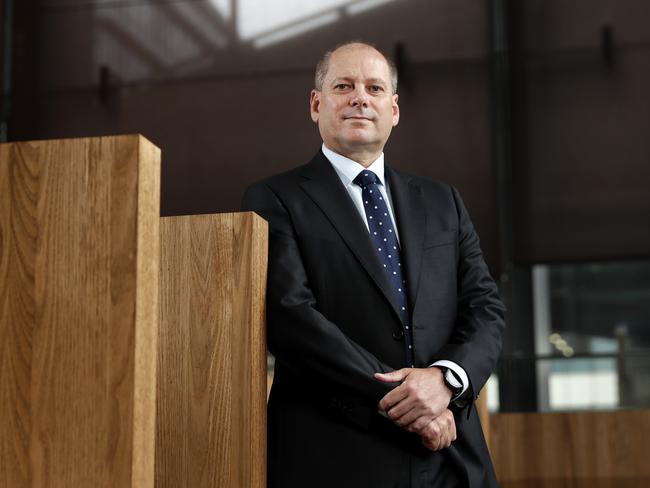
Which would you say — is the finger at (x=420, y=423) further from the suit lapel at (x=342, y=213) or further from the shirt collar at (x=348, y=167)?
the shirt collar at (x=348, y=167)

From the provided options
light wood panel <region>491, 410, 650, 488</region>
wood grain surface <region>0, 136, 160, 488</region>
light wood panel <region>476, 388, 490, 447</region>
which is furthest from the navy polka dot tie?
light wood panel <region>491, 410, 650, 488</region>

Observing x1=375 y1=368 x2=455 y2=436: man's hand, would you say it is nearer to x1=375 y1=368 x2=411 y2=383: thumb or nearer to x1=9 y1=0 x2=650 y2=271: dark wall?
x1=375 y1=368 x2=411 y2=383: thumb

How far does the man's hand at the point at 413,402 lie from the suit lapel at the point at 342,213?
0.38 ft

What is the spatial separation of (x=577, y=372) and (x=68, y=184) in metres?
3.47

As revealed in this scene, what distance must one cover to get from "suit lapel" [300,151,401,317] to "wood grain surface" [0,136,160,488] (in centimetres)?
48

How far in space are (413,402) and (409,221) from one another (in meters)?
0.33

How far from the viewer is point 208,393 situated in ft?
4.69

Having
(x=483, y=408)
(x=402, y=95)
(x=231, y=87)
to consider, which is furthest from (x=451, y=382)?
(x=231, y=87)

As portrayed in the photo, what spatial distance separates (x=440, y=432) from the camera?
55.9 inches

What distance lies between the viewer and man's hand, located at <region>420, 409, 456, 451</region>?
1.41m

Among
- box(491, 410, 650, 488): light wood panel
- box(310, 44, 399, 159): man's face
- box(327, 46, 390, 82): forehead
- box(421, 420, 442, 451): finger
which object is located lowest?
box(491, 410, 650, 488): light wood panel

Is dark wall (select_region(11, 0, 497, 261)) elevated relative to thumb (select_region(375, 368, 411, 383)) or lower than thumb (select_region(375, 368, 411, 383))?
elevated

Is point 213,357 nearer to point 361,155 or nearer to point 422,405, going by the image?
point 422,405

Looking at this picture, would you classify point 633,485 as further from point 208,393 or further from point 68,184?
point 68,184
